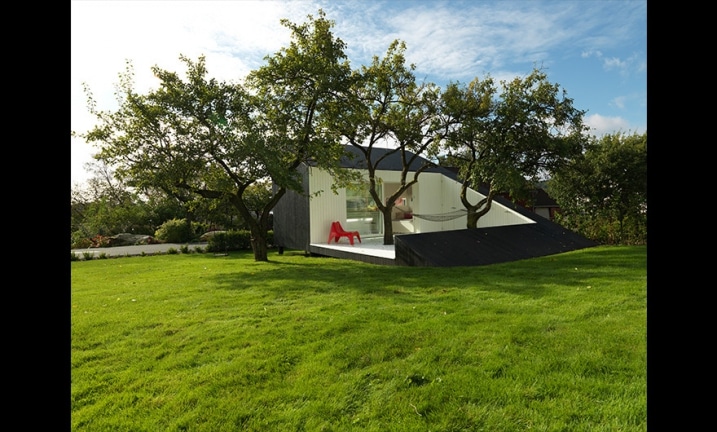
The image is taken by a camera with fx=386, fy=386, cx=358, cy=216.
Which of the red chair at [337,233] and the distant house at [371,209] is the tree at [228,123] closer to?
the distant house at [371,209]

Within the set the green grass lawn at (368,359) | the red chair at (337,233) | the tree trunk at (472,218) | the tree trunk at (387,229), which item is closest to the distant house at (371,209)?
the red chair at (337,233)

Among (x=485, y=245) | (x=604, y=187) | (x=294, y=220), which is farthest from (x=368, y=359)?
(x=604, y=187)

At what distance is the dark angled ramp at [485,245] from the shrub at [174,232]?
14111mm

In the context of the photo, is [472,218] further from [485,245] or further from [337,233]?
[337,233]

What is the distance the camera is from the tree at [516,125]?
425 inches

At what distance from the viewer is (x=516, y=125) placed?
11000 mm

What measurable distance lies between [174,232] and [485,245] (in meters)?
15.4

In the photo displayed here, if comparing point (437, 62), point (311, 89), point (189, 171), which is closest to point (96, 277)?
point (189, 171)

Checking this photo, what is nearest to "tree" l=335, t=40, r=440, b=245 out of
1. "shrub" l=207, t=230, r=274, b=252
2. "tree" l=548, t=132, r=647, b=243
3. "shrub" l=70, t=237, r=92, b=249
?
"tree" l=548, t=132, r=647, b=243

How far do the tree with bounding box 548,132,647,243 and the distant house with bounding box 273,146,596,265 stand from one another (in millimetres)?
1451

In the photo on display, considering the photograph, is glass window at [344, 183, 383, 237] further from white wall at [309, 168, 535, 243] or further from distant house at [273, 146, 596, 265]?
white wall at [309, 168, 535, 243]
